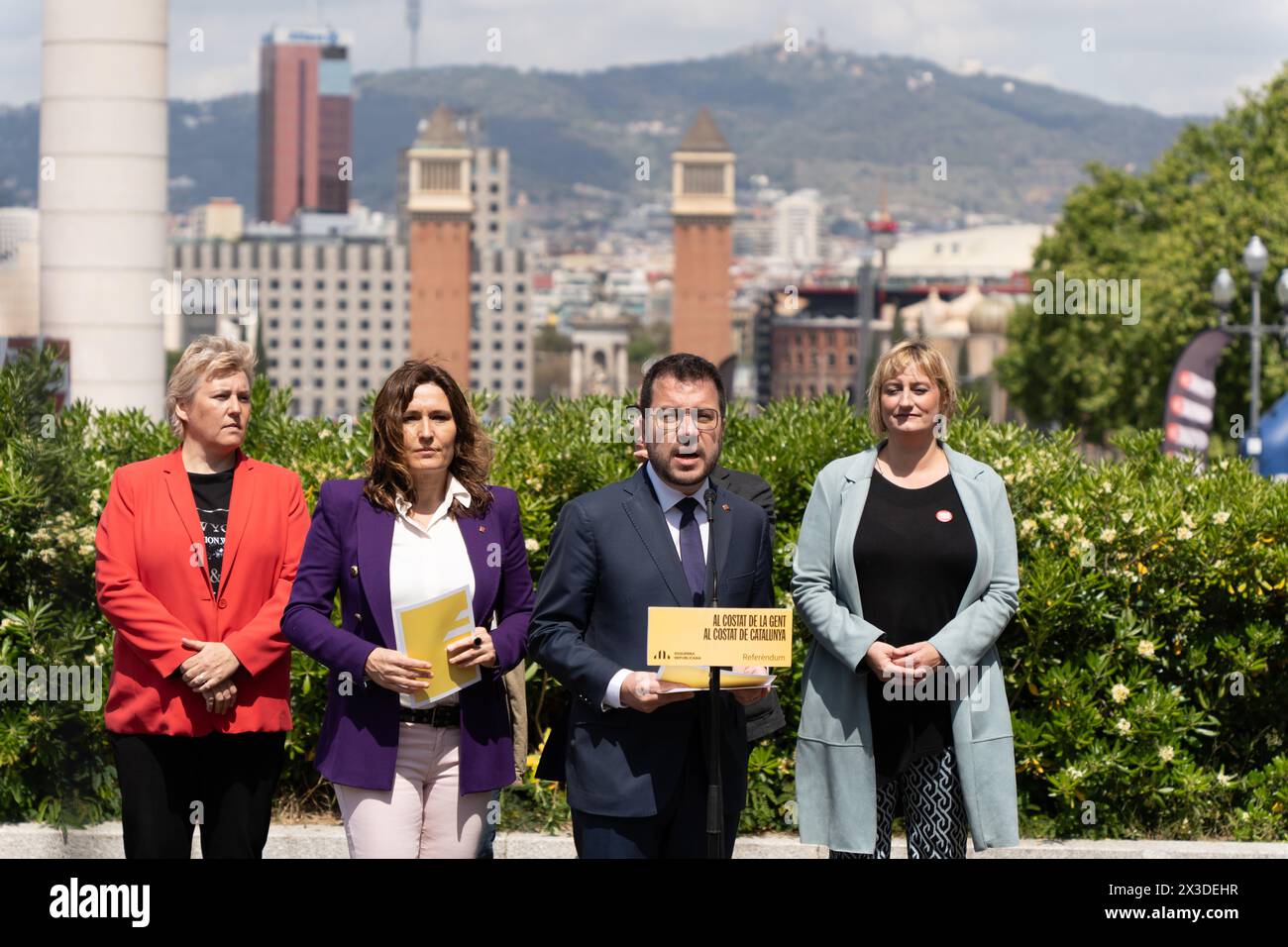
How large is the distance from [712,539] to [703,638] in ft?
1.03

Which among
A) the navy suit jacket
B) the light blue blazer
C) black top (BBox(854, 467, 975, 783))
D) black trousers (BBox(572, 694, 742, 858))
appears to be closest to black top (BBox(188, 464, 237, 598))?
the navy suit jacket

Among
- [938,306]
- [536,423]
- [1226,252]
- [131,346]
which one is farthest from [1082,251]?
[938,306]

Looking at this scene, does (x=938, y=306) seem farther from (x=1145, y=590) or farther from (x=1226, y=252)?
(x=1145, y=590)

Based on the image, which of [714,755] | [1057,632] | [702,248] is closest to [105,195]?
[1057,632]

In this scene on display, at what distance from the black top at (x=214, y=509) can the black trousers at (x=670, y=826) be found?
1.22 meters

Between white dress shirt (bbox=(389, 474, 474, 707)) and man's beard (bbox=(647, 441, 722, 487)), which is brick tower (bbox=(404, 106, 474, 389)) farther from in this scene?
man's beard (bbox=(647, 441, 722, 487))

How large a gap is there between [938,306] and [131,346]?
151 m

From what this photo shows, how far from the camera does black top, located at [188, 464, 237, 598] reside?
4.78 metres

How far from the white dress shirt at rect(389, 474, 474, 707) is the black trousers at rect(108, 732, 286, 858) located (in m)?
0.61

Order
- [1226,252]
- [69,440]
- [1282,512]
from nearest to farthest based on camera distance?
[1282,512], [69,440], [1226,252]

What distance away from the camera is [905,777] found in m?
4.79

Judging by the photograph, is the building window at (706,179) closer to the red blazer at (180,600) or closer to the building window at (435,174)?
the building window at (435,174)
